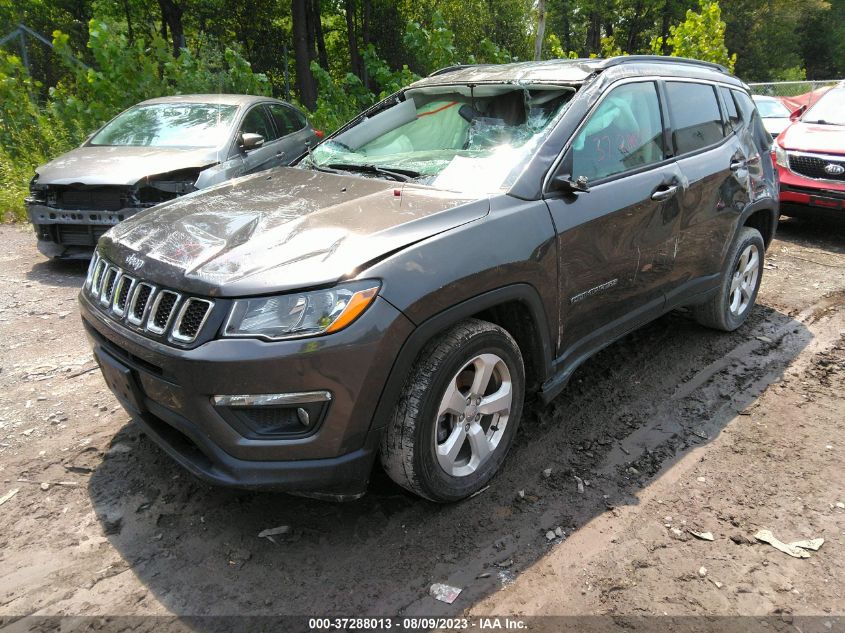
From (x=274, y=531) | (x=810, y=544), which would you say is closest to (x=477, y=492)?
(x=274, y=531)

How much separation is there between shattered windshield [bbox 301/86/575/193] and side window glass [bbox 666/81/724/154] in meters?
0.92

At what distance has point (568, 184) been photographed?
2.84m

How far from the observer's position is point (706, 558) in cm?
245

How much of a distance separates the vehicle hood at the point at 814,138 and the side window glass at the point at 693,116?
4.38 metres

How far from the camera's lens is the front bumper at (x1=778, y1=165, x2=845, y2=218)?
23.3ft

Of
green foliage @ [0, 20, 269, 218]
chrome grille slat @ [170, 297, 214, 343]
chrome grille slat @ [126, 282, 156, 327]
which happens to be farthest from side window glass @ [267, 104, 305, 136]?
chrome grille slat @ [170, 297, 214, 343]

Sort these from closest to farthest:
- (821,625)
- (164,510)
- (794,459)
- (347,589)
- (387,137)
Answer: (821,625) → (347,589) → (164,510) → (794,459) → (387,137)

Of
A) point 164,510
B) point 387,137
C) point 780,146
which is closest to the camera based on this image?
point 164,510

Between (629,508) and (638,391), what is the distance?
1177 mm

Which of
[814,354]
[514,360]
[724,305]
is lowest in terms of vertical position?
[814,354]

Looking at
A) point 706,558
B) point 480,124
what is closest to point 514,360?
point 706,558

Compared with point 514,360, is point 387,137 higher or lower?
higher

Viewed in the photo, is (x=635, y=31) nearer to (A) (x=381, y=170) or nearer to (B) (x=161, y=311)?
(A) (x=381, y=170)

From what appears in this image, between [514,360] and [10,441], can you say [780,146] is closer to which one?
[514,360]
